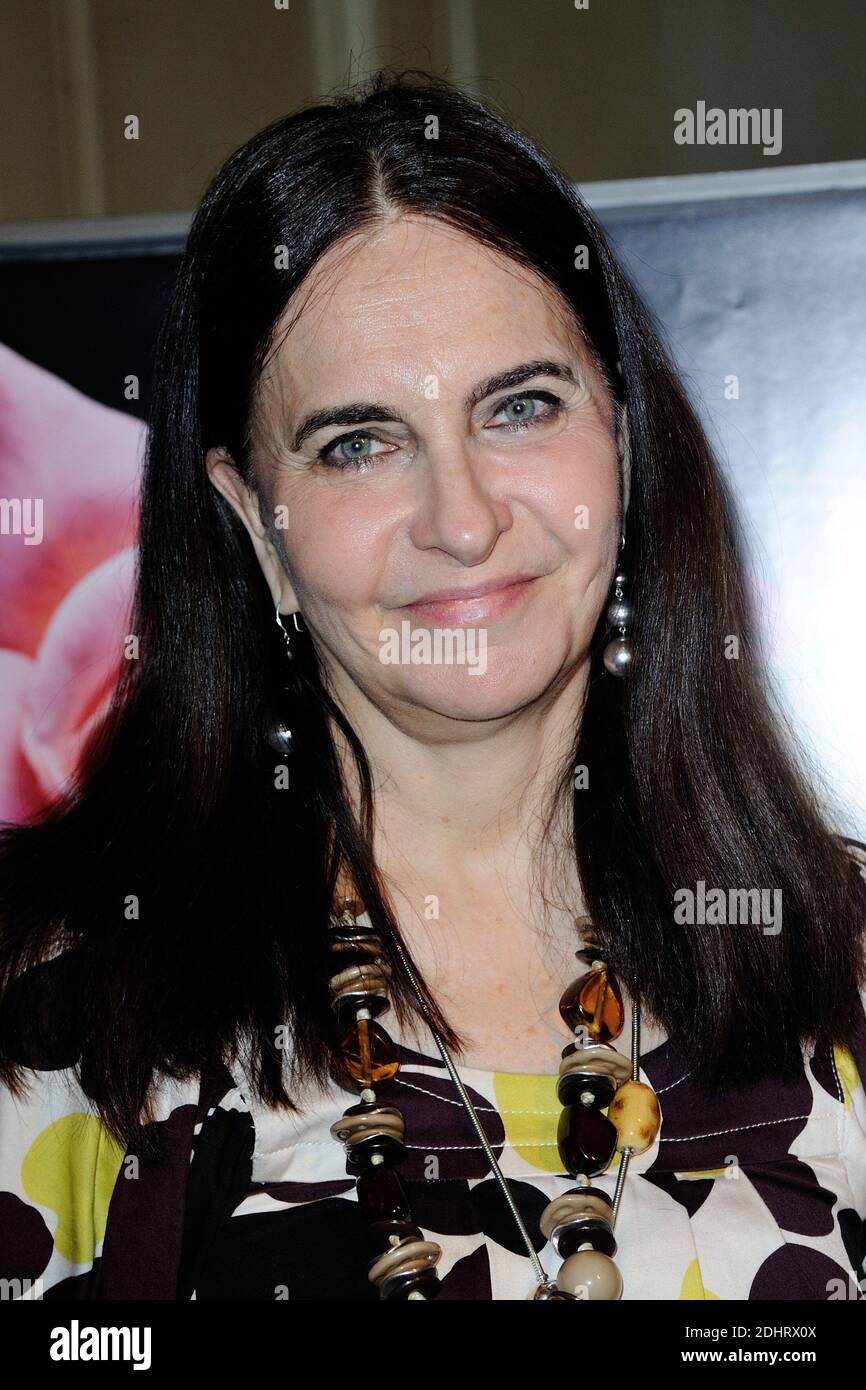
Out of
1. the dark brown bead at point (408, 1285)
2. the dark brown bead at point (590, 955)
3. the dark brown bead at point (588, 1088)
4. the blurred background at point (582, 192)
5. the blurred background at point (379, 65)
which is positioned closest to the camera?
the dark brown bead at point (408, 1285)

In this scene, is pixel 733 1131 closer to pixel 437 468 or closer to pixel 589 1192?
pixel 589 1192

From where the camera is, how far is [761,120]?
193cm

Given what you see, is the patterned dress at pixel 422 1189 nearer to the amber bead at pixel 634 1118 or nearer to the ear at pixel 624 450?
the amber bead at pixel 634 1118

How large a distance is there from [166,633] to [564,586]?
0.39 metres

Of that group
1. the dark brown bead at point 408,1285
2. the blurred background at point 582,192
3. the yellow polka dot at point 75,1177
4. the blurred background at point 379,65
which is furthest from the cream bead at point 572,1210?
the blurred background at point 379,65

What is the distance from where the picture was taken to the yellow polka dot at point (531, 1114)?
1.14 meters

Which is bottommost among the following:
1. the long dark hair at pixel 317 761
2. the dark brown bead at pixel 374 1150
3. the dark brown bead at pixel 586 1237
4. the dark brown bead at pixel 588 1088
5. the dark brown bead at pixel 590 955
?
the dark brown bead at pixel 586 1237

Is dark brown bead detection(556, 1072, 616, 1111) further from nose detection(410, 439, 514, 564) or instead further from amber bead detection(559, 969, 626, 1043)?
nose detection(410, 439, 514, 564)

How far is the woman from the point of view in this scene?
1.11m

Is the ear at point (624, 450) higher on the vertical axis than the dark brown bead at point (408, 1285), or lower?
higher

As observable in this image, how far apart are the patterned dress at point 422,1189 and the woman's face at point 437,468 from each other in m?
0.35

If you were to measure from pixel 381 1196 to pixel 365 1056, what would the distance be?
0.12 m

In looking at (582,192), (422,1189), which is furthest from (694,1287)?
(582,192)

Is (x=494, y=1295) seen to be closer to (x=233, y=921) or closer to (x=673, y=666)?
(x=233, y=921)
